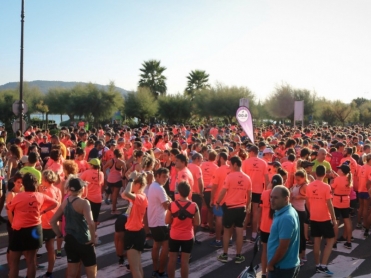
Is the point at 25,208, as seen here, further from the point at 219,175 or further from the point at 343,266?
the point at 343,266

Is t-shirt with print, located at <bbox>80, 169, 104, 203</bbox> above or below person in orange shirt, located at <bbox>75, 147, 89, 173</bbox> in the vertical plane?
below

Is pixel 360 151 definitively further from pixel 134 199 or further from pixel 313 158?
pixel 134 199

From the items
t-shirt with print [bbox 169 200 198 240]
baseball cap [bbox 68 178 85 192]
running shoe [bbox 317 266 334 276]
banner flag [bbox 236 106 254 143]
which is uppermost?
banner flag [bbox 236 106 254 143]

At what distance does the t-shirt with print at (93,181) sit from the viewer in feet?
25.5

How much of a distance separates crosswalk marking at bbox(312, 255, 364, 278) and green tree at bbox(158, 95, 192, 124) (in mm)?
38832

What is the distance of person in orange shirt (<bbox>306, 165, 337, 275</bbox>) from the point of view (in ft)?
22.7

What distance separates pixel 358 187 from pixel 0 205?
8.48 meters

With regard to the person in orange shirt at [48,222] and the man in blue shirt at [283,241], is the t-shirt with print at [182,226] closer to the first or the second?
the man in blue shirt at [283,241]

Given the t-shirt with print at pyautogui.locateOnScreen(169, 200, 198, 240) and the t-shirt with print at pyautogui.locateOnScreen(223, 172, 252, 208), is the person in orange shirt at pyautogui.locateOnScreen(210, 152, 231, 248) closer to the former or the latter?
the t-shirt with print at pyautogui.locateOnScreen(223, 172, 252, 208)

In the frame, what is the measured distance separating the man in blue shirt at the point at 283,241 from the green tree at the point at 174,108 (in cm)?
4182

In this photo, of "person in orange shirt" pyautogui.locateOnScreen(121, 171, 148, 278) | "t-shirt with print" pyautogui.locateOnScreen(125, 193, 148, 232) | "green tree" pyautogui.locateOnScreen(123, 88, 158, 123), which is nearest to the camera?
"person in orange shirt" pyautogui.locateOnScreen(121, 171, 148, 278)

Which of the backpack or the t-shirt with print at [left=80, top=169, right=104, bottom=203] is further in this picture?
the t-shirt with print at [left=80, top=169, right=104, bottom=203]

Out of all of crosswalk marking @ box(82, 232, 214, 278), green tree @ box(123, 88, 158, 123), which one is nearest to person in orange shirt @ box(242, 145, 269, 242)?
crosswalk marking @ box(82, 232, 214, 278)

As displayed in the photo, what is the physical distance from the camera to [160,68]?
191 ft
